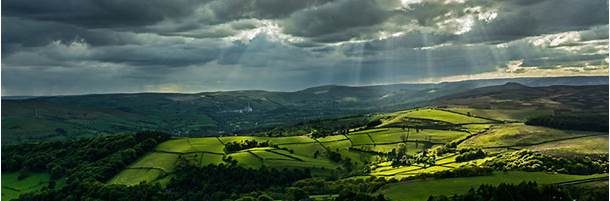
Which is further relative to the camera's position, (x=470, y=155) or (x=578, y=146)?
(x=578, y=146)

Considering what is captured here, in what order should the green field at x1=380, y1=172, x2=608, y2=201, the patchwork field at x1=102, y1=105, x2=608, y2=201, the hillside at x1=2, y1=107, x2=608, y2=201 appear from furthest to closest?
the hillside at x1=2, y1=107, x2=608, y2=201 < the patchwork field at x1=102, y1=105, x2=608, y2=201 < the green field at x1=380, y1=172, x2=608, y2=201

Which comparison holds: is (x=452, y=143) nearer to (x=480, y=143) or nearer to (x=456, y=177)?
(x=480, y=143)

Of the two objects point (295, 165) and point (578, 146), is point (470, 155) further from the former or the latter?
point (295, 165)

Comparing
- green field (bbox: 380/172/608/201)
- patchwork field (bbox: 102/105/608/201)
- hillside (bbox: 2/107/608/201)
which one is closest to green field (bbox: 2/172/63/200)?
hillside (bbox: 2/107/608/201)

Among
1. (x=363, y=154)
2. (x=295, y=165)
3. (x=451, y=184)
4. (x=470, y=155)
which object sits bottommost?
(x=363, y=154)

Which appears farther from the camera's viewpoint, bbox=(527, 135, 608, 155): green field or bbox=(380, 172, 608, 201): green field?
bbox=(527, 135, 608, 155): green field

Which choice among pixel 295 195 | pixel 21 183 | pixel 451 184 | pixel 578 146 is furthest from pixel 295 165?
pixel 578 146

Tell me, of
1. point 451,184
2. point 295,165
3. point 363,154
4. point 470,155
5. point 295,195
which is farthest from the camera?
point 363,154

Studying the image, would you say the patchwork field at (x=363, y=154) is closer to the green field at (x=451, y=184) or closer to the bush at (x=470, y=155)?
the green field at (x=451, y=184)

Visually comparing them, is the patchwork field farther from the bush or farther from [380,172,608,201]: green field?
the bush

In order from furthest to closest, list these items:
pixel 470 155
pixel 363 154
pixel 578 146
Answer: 1. pixel 363 154
2. pixel 578 146
3. pixel 470 155
